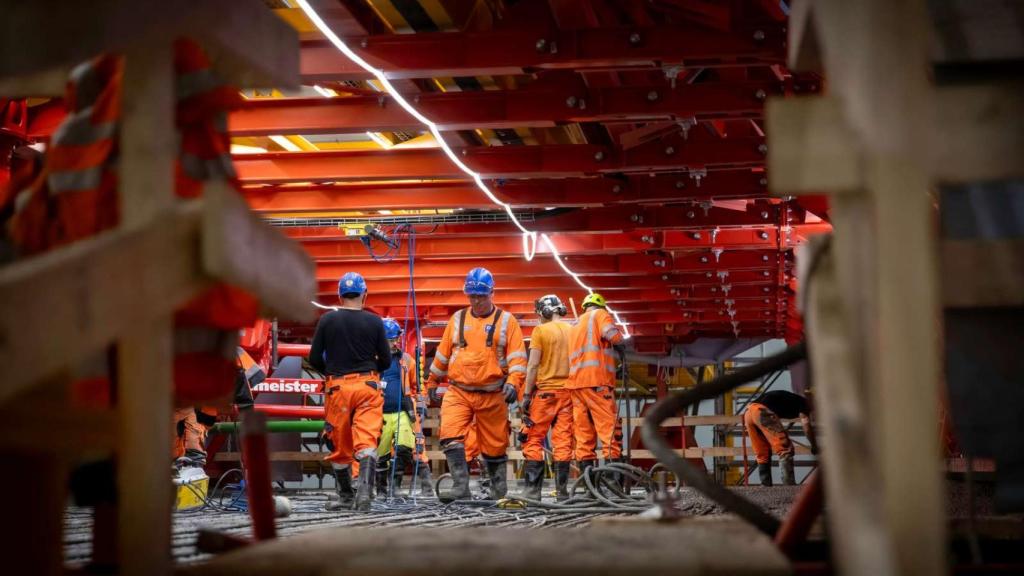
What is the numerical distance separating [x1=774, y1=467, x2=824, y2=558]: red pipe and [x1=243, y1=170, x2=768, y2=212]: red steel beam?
32.5 ft

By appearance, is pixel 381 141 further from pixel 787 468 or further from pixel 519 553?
pixel 519 553

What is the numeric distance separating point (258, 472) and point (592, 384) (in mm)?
9747

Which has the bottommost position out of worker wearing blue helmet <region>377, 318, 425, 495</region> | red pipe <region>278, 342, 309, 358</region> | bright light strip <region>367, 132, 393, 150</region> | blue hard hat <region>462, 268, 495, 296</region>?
worker wearing blue helmet <region>377, 318, 425, 495</region>

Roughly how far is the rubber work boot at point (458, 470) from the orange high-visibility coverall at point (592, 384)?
1491mm

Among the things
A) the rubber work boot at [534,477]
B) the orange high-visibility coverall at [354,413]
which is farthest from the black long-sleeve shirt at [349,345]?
the rubber work boot at [534,477]

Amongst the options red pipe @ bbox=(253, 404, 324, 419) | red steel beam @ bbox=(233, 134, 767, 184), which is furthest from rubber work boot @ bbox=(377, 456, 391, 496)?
red pipe @ bbox=(253, 404, 324, 419)

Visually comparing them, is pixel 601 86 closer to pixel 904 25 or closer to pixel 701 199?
pixel 701 199

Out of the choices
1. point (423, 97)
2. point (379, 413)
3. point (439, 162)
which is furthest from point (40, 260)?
point (439, 162)

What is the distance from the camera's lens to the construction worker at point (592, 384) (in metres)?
13.0

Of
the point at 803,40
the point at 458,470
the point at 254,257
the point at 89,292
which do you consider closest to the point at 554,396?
the point at 458,470

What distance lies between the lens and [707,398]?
3.97 metres

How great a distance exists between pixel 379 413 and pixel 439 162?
8.67 feet

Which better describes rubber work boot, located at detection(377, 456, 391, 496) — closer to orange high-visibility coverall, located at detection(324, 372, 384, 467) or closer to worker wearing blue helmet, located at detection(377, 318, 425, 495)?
worker wearing blue helmet, located at detection(377, 318, 425, 495)

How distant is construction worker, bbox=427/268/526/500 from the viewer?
12.0 meters
